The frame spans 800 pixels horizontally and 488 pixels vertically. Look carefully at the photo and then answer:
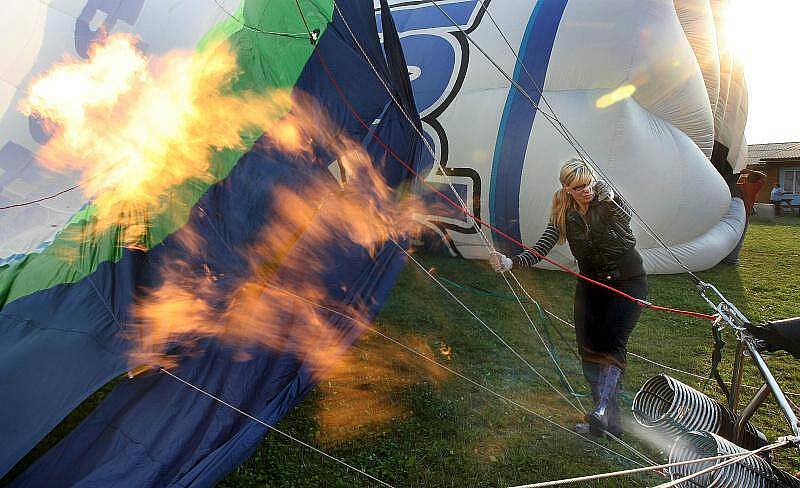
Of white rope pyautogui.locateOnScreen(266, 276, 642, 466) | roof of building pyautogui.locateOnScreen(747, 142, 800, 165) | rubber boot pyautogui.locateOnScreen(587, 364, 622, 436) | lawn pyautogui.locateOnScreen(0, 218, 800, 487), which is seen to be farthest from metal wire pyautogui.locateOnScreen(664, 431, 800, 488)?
roof of building pyautogui.locateOnScreen(747, 142, 800, 165)

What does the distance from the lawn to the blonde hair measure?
90 cm

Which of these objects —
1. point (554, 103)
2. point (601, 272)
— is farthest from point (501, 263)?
point (554, 103)

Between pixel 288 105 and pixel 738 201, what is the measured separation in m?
6.11

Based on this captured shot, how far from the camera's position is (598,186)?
257 centimetres

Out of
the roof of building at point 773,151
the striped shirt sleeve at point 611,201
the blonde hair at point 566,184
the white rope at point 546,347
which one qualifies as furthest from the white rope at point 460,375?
the roof of building at point 773,151

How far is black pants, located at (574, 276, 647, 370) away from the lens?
104 inches

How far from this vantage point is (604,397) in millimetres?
2656

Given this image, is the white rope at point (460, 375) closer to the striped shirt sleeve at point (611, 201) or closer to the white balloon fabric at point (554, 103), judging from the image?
the striped shirt sleeve at point (611, 201)

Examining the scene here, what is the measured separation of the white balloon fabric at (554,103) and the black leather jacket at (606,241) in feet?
6.40

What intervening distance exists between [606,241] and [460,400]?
106 centimetres

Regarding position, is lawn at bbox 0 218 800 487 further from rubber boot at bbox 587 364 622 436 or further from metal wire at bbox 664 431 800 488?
→ metal wire at bbox 664 431 800 488

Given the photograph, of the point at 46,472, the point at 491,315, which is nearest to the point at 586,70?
the point at 491,315

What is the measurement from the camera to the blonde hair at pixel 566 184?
8.35ft

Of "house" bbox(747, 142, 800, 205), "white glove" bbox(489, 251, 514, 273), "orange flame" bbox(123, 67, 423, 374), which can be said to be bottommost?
"house" bbox(747, 142, 800, 205)
